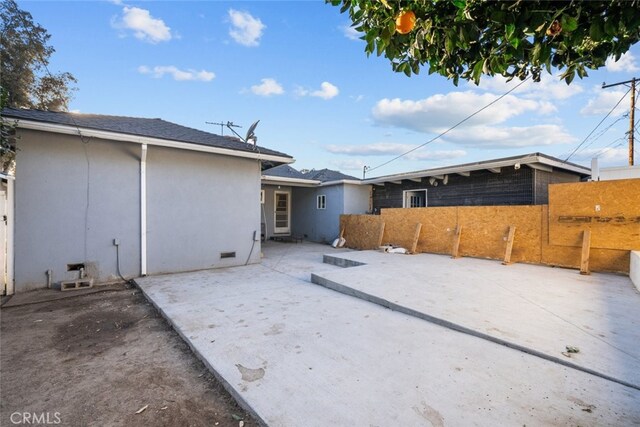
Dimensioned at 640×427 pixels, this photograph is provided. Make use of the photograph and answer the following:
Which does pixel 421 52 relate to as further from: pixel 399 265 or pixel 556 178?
pixel 556 178

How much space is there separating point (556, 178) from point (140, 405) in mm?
11341

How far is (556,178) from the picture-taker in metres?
8.63

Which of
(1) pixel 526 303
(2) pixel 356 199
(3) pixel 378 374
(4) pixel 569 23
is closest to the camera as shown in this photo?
(4) pixel 569 23

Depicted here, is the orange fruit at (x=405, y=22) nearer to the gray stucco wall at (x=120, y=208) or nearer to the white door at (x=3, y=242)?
the gray stucco wall at (x=120, y=208)

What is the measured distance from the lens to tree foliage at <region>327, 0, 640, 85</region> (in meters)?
1.26

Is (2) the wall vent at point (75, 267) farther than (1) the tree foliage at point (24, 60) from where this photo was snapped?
No

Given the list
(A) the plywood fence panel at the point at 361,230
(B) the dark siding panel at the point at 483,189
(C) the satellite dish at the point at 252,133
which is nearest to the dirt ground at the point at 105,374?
(C) the satellite dish at the point at 252,133

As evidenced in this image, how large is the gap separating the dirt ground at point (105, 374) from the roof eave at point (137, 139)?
117 inches

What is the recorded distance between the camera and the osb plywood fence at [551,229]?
17.3ft

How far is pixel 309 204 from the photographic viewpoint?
1323cm

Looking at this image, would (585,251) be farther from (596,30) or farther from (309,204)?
(309,204)

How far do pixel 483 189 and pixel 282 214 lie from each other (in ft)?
28.5

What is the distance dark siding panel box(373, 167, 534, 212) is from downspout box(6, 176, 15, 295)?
1101cm

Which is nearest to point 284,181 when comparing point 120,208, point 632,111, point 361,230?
point 361,230
